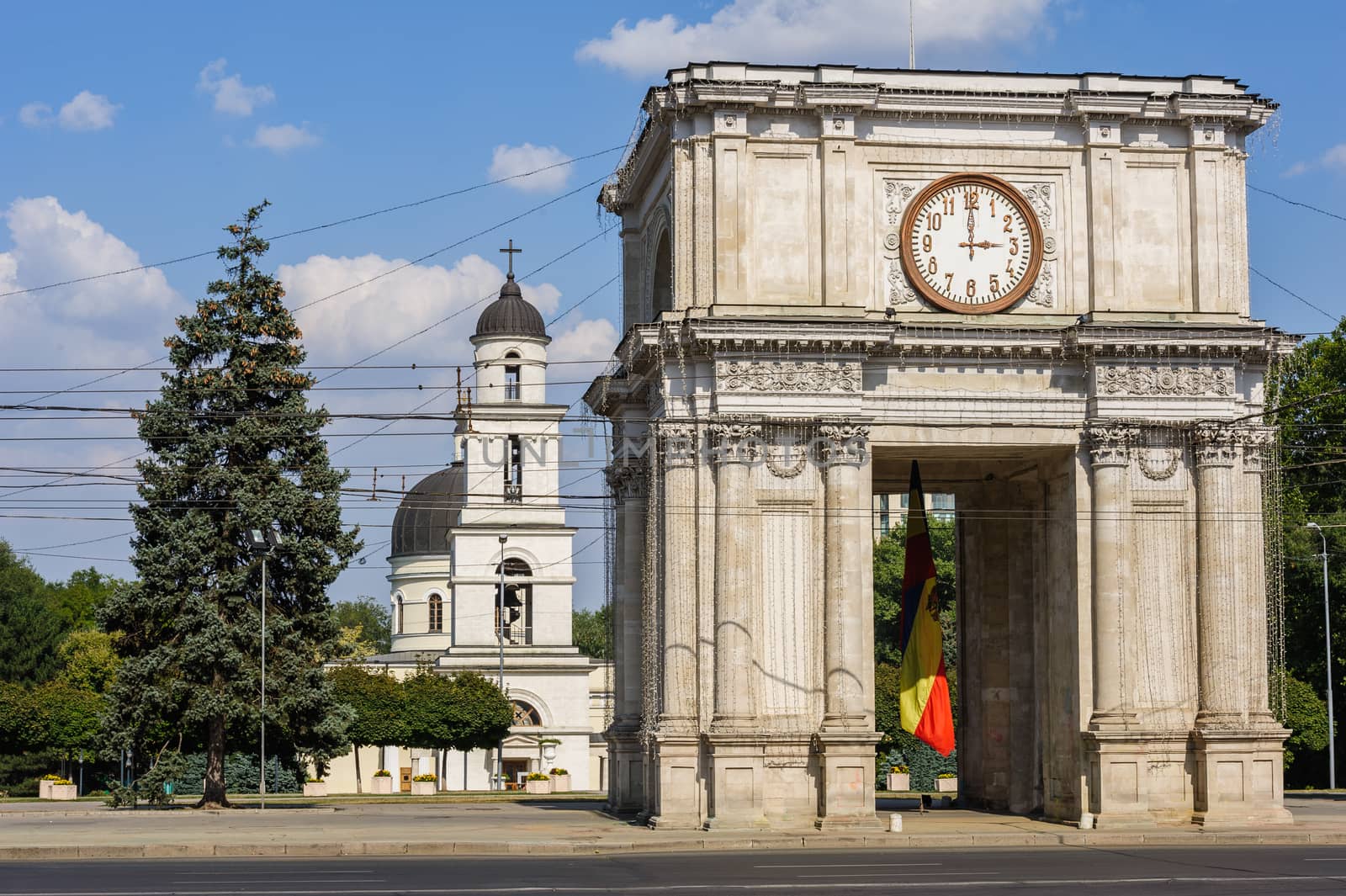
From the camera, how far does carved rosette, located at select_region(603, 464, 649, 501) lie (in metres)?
44.1

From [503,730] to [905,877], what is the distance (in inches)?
2194

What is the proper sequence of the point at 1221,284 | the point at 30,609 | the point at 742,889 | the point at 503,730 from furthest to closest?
1. the point at 30,609
2. the point at 503,730
3. the point at 1221,284
4. the point at 742,889

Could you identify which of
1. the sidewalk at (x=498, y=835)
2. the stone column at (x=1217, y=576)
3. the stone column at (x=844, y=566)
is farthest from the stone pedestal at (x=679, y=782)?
the stone column at (x=1217, y=576)

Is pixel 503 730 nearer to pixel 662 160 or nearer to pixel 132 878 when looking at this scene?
pixel 662 160

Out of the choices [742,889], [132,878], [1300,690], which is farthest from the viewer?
[1300,690]

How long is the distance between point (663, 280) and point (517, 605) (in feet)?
162

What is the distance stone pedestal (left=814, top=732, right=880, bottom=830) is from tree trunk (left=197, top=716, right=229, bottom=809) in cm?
1953

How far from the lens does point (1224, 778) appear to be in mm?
37562

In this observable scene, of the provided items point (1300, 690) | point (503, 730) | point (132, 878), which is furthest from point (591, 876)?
point (503, 730)

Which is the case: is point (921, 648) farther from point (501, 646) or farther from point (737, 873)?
point (501, 646)

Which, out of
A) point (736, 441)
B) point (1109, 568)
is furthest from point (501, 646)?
point (1109, 568)

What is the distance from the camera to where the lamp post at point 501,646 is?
83.0m

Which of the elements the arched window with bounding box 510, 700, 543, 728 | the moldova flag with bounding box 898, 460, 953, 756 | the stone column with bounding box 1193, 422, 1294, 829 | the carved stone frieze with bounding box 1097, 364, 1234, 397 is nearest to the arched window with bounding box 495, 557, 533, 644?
the arched window with bounding box 510, 700, 543, 728

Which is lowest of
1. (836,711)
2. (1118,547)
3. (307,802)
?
(307,802)
